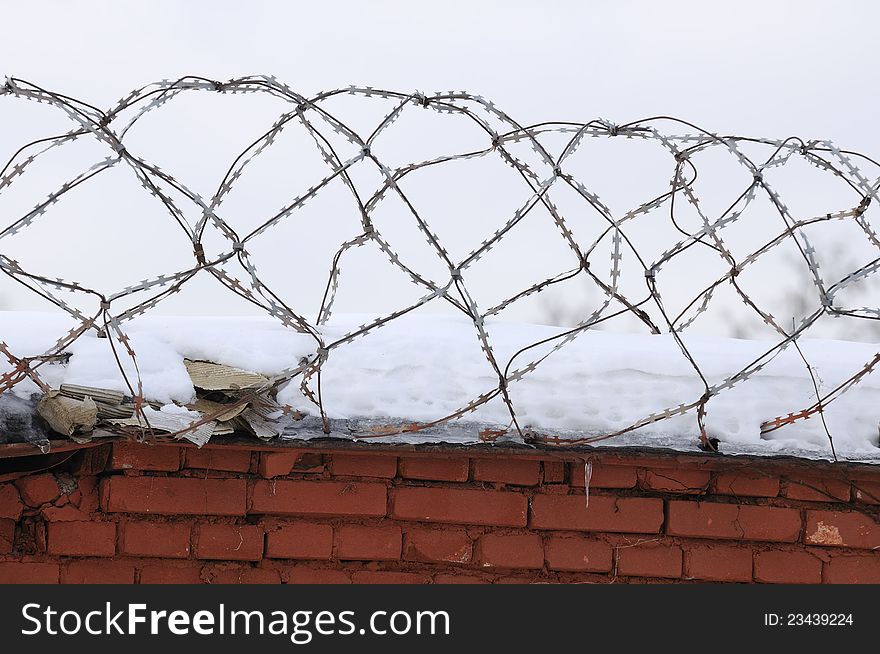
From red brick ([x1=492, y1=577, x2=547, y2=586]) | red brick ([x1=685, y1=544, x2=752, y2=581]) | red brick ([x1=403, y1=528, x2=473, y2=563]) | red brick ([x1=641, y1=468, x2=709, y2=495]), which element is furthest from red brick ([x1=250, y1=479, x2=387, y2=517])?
red brick ([x1=685, y1=544, x2=752, y2=581])

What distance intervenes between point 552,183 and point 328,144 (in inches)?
23.5

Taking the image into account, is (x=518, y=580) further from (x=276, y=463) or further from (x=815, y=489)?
(x=815, y=489)

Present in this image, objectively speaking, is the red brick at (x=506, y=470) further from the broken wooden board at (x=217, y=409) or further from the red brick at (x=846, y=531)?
the red brick at (x=846, y=531)

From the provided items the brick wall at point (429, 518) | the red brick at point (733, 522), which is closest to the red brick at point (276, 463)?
the brick wall at point (429, 518)

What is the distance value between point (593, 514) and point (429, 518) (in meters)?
0.47

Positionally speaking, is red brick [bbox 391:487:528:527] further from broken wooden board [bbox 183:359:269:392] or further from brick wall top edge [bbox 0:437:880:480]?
broken wooden board [bbox 183:359:269:392]

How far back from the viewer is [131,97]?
7.60ft

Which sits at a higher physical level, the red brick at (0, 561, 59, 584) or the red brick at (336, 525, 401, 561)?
the red brick at (336, 525, 401, 561)

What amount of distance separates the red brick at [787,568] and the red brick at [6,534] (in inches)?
83.7

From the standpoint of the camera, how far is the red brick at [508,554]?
8.55 ft

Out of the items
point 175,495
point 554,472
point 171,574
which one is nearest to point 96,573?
point 171,574

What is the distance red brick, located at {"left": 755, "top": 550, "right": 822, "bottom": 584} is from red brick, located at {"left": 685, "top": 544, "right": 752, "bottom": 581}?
36 mm

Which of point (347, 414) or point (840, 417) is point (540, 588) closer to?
point (347, 414)

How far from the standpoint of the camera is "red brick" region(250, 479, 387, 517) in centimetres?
258
